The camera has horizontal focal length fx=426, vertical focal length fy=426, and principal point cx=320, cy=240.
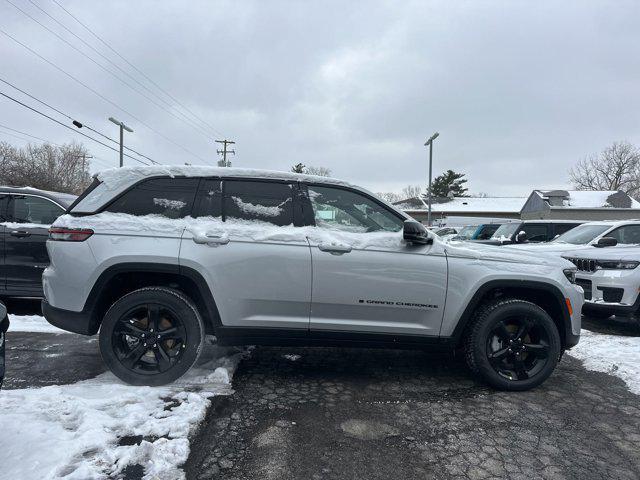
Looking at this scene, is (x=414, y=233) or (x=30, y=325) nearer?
(x=414, y=233)

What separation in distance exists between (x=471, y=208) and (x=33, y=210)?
48449 mm

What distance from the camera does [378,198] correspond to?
3.90m

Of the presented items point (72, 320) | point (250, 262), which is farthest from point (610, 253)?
point (72, 320)

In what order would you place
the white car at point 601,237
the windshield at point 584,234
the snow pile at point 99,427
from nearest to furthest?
1. the snow pile at point 99,427
2. the white car at point 601,237
3. the windshield at point 584,234

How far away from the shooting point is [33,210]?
598 centimetres

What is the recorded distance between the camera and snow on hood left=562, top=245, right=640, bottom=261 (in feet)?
20.5

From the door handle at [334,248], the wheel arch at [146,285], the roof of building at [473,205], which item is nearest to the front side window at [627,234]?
the door handle at [334,248]

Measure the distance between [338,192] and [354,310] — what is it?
42.2 inches

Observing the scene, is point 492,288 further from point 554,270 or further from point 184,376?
point 184,376

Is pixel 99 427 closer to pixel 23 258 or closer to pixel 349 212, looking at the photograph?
pixel 349 212

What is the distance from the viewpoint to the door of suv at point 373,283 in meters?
3.60

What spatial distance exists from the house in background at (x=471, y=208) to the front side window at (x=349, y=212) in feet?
140

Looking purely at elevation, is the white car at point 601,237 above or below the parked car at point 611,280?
above

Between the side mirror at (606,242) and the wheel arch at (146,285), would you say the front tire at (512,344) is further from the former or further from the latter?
the side mirror at (606,242)
